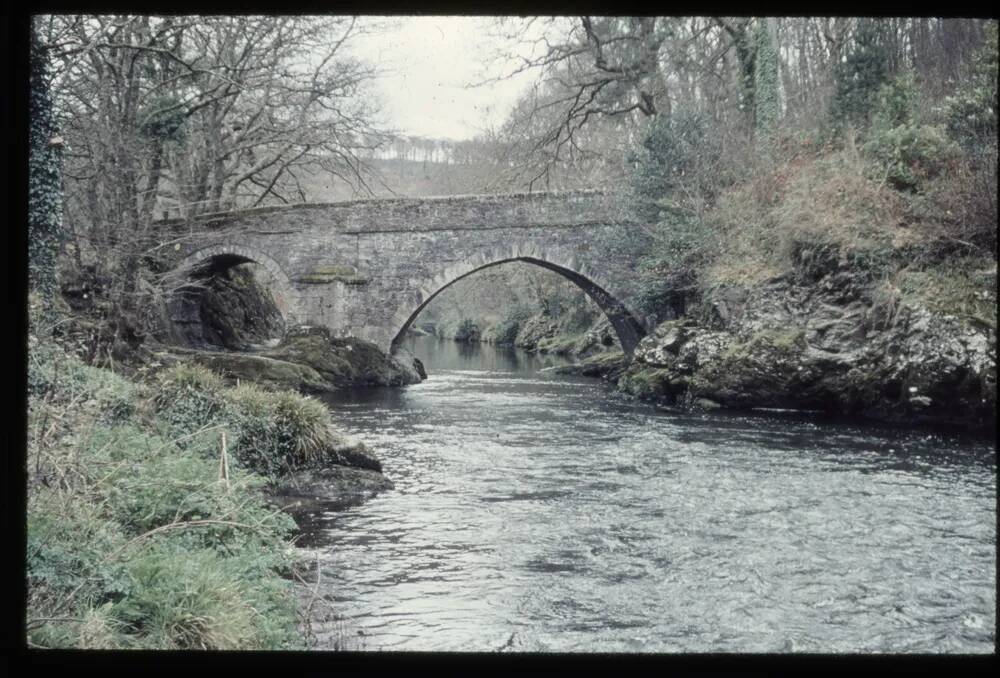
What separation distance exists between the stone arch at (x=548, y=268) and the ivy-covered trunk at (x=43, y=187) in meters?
11.6

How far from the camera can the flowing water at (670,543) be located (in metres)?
4.68

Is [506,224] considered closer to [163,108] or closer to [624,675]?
[163,108]

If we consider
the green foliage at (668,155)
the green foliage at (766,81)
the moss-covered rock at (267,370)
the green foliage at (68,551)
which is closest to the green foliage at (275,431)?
the green foliage at (68,551)

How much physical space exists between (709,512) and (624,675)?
14.1ft

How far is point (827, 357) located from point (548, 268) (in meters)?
7.80

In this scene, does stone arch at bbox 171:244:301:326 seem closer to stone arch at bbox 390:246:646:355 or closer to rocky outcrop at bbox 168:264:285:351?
rocky outcrop at bbox 168:264:285:351

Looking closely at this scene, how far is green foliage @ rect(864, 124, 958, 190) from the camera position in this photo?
12.7m

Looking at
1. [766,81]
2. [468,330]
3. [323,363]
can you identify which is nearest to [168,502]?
[323,363]

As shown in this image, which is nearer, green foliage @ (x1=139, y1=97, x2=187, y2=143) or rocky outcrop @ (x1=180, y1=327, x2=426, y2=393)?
green foliage @ (x1=139, y1=97, x2=187, y2=143)

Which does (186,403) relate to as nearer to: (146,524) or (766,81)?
(146,524)

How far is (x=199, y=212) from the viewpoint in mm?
19906

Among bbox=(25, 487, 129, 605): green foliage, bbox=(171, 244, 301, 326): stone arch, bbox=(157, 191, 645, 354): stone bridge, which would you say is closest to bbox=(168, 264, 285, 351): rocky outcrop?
bbox=(171, 244, 301, 326): stone arch

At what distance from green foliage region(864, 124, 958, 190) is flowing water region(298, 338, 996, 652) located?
4.36 m

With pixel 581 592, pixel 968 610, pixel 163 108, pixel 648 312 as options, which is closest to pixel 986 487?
pixel 968 610
